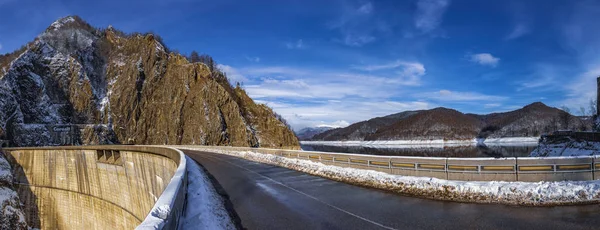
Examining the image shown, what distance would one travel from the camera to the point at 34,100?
85.1 m

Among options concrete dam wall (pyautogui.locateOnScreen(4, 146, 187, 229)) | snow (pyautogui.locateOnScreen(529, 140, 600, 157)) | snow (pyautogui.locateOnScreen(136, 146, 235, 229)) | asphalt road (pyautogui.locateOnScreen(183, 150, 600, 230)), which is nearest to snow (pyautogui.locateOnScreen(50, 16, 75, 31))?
concrete dam wall (pyautogui.locateOnScreen(4, 146, 187, 229))

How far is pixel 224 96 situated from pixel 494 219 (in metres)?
81.0

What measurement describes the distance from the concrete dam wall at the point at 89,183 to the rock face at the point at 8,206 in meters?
4.14

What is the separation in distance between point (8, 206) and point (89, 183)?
8328 mm

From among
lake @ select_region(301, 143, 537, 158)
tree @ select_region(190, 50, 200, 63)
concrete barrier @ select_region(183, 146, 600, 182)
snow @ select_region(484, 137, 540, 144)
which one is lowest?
lake @ select_region(301, 143, 537, 158)

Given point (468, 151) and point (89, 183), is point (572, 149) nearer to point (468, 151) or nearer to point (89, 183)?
point (89, 183)

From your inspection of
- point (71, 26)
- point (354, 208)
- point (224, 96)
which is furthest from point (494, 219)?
point (71, 26)

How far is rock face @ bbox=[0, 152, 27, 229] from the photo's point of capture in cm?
3541

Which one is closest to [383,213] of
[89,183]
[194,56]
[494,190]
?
[494,190]

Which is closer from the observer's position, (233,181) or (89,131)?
(233,181)

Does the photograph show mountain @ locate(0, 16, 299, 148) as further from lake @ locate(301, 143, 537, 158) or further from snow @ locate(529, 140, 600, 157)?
snow @ locate(529, 140, 600, 157)

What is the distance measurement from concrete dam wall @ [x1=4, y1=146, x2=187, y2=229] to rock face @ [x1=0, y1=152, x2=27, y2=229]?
4139 mm

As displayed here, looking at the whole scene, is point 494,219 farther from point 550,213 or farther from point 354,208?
point 354,208

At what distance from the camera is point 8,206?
3816cm
